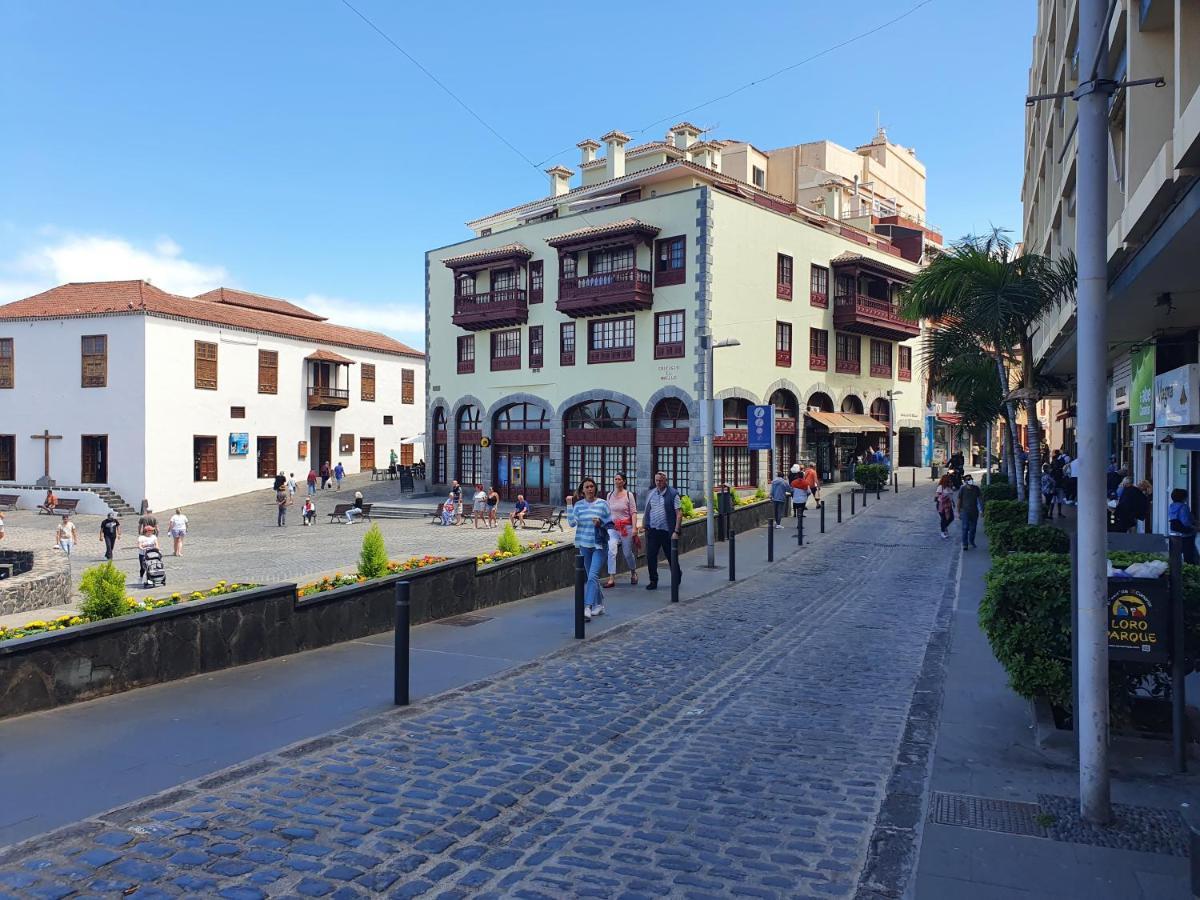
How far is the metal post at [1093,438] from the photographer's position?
173 inches

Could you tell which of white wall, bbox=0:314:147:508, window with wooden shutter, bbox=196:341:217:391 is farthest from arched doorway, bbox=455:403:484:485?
white wall, bbox=0:314:147:508

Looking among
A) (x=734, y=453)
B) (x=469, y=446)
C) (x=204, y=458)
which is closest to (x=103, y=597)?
(x=734, y=453)

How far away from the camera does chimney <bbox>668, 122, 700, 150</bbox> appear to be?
141 ft

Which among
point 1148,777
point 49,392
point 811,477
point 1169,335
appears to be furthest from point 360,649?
point 49,392

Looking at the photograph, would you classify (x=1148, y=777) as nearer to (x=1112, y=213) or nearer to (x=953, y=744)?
(x=953, y=744)

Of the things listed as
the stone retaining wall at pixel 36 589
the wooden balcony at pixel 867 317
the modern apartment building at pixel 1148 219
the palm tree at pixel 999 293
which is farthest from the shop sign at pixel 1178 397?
the wooden balcony at pixel 867 317

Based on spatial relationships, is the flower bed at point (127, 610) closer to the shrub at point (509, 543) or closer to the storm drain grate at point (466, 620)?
the storm drain grate at point (466, 620)

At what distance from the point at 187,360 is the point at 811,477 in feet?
91.3

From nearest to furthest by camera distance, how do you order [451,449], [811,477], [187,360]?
[811,477], [187,360], [451,449]

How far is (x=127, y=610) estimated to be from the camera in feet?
25.3

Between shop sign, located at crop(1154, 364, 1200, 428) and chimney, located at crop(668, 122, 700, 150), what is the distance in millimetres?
32729

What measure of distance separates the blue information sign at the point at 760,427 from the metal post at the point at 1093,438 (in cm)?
1439

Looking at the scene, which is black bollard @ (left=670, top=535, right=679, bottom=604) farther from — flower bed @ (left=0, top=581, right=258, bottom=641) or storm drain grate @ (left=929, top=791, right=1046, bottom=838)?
storm drain grate @ (left=929, top=791, right=1046, bottom=838)

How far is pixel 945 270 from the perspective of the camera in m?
14.8
